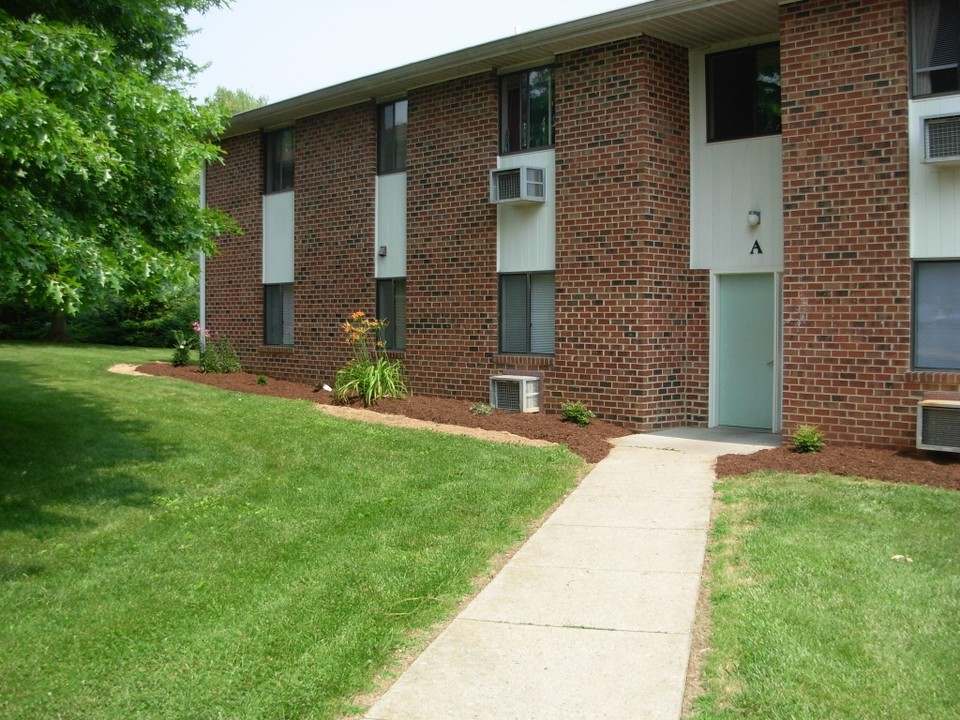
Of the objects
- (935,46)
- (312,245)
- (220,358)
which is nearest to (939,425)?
(935,46)

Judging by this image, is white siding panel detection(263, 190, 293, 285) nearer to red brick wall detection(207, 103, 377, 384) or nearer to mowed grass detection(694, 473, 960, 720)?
red brick wall detection(207, 103, 377, 384)

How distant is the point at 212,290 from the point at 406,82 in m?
6.89

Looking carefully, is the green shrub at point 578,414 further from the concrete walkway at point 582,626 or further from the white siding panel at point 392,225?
the white siding panel at point 392,225

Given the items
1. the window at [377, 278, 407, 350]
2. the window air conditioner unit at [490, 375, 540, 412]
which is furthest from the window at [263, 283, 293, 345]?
the window air conditioner unit at [490, 375, 540, 412]

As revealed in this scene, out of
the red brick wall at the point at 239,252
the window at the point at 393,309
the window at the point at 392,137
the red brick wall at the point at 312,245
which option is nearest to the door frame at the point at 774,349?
the window at the point at 393,309

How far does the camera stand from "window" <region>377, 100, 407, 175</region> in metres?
15.5

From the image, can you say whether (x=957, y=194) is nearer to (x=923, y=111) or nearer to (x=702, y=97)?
(x=923, y=111)

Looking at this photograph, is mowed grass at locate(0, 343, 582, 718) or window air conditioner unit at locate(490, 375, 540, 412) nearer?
mowed grass at locate(0, 343, 582, 718)

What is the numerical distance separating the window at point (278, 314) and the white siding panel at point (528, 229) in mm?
5451

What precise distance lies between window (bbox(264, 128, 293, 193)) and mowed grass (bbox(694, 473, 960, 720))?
39.4ft

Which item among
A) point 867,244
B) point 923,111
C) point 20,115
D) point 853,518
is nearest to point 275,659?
point 20,115

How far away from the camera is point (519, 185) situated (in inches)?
514

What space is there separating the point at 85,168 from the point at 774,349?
845cm

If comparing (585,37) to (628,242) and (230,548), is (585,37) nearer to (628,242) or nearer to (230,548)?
(628,242)
